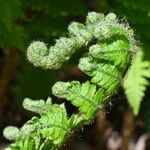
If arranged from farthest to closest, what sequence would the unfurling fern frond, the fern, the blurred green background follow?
the blurred green background → the unfurling fern frond → the fern

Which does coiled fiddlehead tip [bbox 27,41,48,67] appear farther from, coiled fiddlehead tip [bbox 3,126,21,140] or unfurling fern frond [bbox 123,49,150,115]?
unfurling fern frond [bbox 123,49,150,115]

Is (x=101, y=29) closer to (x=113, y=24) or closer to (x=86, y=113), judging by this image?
(x=113, y=24)

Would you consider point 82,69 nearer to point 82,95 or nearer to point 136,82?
point 82,95

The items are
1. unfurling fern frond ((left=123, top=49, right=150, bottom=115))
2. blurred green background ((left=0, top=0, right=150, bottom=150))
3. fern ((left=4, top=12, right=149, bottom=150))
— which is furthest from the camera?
blurred green background ((left=0, top=0, right=150, bottom=150))

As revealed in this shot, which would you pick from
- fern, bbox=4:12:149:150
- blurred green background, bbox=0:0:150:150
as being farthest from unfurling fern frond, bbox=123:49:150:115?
fern, bbox=4:12:149:150

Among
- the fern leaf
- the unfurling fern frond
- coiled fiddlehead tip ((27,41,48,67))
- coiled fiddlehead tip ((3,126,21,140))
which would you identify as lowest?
coiled fiddlehead tip ((3,126,21,140))
